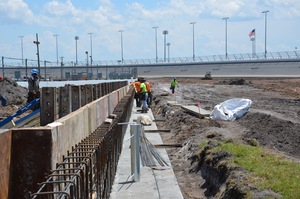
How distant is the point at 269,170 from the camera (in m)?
9.18

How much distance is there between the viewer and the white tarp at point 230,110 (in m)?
22.0

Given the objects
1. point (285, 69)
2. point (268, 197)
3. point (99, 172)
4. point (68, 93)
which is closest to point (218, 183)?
point (268, 197)

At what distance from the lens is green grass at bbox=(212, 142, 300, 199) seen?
25.9ft

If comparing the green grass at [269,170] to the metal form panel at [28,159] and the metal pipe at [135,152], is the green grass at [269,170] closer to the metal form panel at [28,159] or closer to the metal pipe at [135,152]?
the metal pipe at [135,152]

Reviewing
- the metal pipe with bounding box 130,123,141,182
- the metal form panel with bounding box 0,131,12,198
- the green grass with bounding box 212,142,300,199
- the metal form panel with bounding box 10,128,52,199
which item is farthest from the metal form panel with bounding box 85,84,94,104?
the metal form panel with bounding box 0,131,12,198

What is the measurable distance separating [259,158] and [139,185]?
2530 mm

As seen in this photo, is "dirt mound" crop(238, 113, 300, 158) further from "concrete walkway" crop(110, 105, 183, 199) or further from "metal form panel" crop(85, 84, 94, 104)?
"metal form panel" crop(85, 84, 94, 104)

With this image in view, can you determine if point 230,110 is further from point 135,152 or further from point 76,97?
point 135,152

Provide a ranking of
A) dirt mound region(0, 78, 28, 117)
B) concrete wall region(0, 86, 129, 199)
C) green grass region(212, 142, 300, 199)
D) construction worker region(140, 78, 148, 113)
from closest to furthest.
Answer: concrete wall region(0, 86, 129, 199)
green grass region(212, 142, 300, 199)
construction worker region(140, 78, 148, 113)
dirt mound region(0, 78, 28, 117)

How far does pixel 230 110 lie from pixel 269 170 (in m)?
14.1

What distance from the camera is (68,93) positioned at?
1412 cm

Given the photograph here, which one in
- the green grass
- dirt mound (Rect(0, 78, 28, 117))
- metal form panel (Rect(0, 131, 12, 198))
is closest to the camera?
metal form panel (Rect(0, 131, 12, 198))

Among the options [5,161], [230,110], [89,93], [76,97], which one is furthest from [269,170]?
[230,110]

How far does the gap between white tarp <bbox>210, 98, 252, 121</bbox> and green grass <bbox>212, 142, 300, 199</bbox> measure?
1008cm
